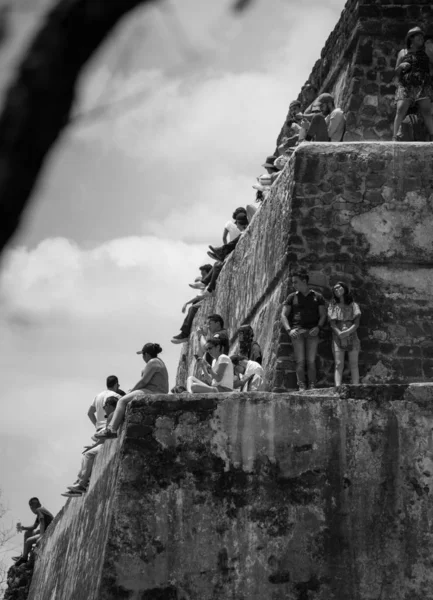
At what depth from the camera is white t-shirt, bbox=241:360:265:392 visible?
12.1 m

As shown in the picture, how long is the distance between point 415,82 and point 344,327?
3.39m

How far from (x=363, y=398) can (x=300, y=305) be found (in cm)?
274

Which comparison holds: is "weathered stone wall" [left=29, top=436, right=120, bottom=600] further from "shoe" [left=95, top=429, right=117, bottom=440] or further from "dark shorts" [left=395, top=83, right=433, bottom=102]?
"dark shorts" [left=395, top=83, right=433, bottom=102]

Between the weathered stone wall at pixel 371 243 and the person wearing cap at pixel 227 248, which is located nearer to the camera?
the weathered stone wall at pixel 371 243

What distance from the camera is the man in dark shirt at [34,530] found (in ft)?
61.0

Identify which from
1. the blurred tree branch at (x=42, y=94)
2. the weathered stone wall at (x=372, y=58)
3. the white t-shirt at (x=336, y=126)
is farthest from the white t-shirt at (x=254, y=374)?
the blurred tree branch at (x=42, y=94)

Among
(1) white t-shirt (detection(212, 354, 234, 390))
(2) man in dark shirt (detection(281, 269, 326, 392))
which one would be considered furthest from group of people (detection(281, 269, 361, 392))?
(1) white t-shirt (detection(212, 354, 234, 390))

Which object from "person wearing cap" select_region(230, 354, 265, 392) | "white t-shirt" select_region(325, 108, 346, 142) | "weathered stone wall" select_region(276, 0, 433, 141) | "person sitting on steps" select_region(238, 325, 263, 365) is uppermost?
"weathered stone wall" select_region(276, 0, 433, 141)

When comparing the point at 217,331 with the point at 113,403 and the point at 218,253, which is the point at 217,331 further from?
the point at 218,253

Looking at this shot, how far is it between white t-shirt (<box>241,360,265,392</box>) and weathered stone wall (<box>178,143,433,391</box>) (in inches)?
38.1

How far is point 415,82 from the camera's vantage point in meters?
14.6

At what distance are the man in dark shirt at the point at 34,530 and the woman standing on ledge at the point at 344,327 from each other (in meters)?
7.05

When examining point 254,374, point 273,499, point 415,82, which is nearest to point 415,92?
point 415,82

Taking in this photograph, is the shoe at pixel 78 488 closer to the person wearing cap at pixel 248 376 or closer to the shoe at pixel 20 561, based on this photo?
the person wearing cap at pixel 248 376
